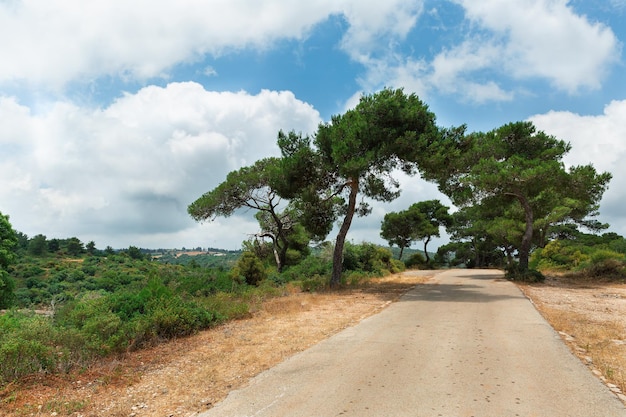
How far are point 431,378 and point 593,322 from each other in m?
6.91

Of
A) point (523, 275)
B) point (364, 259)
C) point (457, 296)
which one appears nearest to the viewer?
point (457, 296)

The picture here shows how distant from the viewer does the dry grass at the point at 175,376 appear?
15.2 ft

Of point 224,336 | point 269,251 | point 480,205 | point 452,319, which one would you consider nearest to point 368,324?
point 452,319

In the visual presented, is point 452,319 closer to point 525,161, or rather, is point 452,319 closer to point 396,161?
point 396,161

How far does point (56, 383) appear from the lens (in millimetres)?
5332

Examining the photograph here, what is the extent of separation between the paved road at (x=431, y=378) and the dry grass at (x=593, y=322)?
0.29 meters

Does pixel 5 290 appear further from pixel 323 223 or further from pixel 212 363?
pixel 212 363

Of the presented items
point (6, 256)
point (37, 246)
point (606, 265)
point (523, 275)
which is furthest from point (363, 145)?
point (37, 246)

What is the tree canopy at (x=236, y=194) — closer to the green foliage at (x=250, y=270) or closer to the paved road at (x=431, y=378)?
the green foliage at (x=250, y=270)

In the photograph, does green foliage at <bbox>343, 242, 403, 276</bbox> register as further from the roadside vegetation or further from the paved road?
the paved road

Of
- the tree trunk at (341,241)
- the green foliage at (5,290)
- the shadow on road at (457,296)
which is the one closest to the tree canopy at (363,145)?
the tree trunk at (341,241)

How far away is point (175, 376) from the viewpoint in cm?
581

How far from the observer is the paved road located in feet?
14.3

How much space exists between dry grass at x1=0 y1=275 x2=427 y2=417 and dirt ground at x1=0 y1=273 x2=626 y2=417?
0.04 feet
